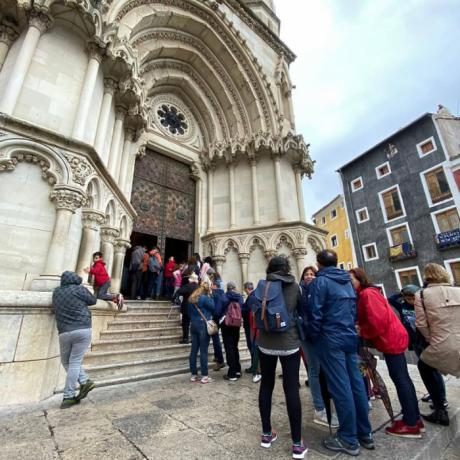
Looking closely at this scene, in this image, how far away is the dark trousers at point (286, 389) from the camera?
1960mm

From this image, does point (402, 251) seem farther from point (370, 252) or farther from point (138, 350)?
point (138, 350)

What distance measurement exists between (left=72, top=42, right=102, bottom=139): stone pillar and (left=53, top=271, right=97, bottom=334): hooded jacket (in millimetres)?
2911

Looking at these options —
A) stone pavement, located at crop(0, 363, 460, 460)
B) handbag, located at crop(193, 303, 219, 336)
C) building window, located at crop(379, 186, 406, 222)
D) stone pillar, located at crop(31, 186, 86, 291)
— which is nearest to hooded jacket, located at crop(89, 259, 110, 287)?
stone pillar, located at crop(31, 186, 86, 291)

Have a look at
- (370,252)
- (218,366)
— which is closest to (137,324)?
(218,366)

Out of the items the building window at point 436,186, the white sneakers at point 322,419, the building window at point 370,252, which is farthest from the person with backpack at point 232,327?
the building window at point 370,252

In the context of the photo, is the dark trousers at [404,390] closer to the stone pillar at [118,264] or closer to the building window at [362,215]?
the stone pillar at [118,264]

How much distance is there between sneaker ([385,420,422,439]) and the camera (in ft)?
7.32

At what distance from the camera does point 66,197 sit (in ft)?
13.6

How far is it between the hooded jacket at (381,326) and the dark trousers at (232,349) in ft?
7.48

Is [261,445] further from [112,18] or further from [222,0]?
[222,0]

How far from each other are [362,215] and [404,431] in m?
24.8

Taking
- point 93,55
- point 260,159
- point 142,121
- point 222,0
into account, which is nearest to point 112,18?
point 93,55

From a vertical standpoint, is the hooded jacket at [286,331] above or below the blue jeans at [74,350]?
above

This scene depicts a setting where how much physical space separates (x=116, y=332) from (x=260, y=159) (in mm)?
7966
